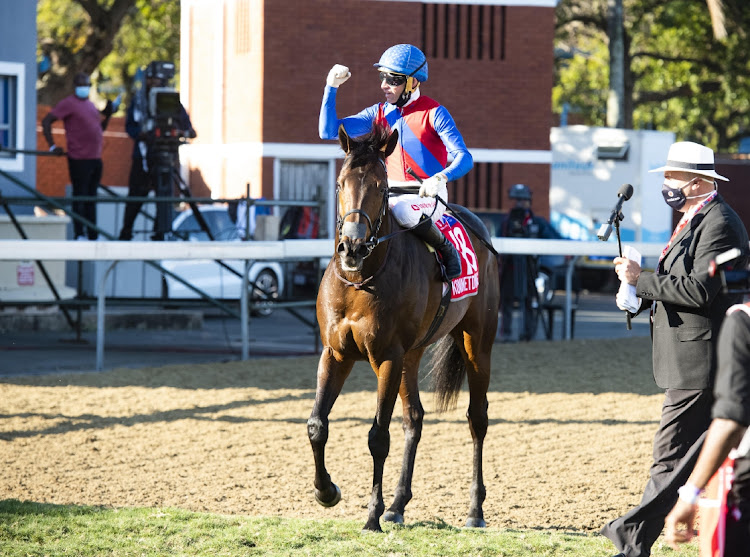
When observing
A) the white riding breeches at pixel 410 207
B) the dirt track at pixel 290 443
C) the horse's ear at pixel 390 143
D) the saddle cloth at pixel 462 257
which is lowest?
the dirt track at pixel 290 443

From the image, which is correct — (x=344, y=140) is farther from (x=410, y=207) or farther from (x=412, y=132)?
(x=412, y=132)

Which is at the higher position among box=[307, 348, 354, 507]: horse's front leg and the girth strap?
the girth strap

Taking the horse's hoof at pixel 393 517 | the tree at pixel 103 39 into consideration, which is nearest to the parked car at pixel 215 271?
the tree at pixel 103 39

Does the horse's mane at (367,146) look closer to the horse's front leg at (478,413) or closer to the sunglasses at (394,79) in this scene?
the sunglasses at (394,79)

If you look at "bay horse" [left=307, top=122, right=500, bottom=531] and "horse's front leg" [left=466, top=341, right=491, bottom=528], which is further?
"horse's front leg" [left=466, top=341, right=491, bottom=528]

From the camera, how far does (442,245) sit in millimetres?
6551

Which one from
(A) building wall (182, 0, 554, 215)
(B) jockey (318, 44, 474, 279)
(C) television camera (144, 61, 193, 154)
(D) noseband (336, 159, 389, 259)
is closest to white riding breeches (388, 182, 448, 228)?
(B) jockey (318, 44, 474, 279)

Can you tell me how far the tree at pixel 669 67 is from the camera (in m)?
30.6

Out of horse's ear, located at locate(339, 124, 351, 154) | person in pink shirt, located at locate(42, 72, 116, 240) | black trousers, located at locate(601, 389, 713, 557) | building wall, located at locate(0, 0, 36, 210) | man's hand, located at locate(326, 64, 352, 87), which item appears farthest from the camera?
building wall, located at locate(0, 0, 36, 210)

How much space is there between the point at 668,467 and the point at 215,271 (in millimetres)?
13098

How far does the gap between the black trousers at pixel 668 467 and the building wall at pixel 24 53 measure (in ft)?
40.5

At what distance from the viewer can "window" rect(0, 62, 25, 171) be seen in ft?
51.4

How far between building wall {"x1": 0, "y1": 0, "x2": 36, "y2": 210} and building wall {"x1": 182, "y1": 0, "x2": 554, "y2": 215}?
8.42 meters

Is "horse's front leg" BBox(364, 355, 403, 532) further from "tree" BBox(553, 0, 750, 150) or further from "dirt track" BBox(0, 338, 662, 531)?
"tree" BBox(553, 0, 750, 150)
